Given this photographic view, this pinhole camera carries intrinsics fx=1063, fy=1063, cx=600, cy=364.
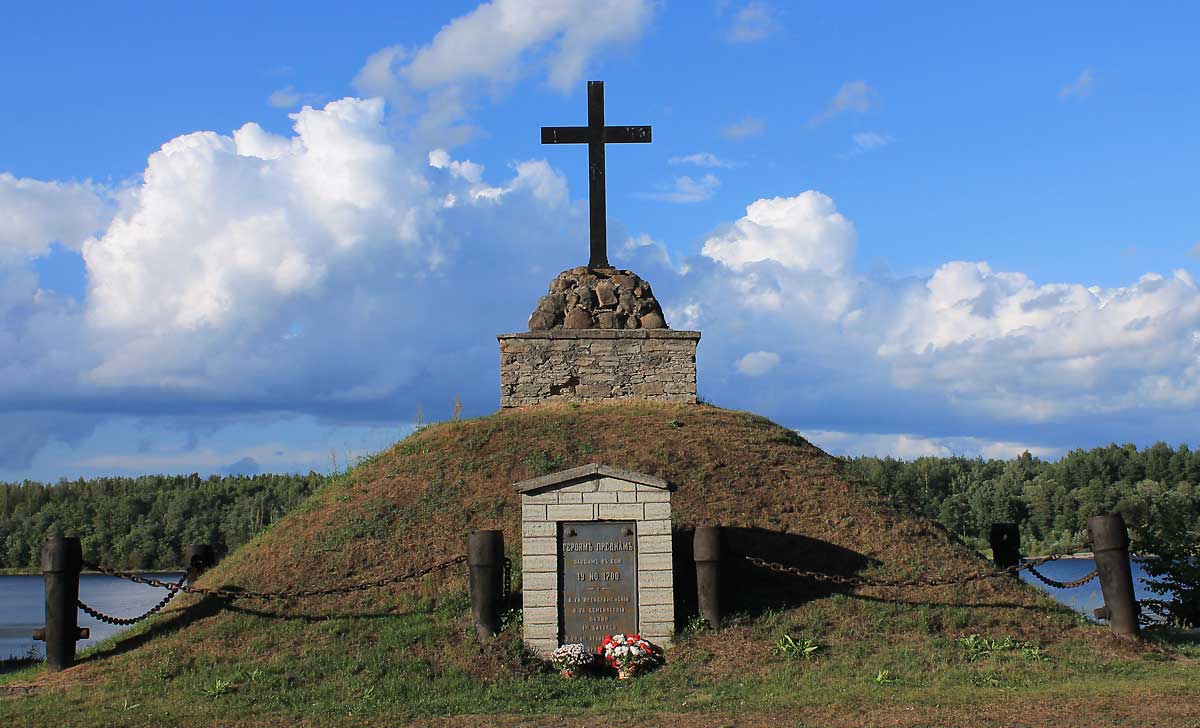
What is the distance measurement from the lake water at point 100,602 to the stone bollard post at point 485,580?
746 centimetres

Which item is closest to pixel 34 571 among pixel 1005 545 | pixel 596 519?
pixel 596 519

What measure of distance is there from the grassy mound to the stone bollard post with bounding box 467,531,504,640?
240 mm

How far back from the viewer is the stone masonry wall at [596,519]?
11.7 metres

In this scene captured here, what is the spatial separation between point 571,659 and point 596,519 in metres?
1.54

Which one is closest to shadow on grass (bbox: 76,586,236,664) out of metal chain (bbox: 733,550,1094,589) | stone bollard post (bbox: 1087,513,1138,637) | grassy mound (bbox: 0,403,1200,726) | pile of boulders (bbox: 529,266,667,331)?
grassy mound (bbox: 0,403,1200,726)

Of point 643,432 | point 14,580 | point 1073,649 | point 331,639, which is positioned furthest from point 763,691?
point 14,580

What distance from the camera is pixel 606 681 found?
1095 cm

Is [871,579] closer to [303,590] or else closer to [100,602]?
[303,590]

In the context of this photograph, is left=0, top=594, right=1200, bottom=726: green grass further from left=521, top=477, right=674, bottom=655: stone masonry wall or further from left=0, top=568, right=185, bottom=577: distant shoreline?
left=0, top=568, right=185, bottom=577: distant shoreline

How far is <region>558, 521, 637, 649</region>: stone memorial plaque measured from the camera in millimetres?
11766

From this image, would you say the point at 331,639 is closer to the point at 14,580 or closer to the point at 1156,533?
the point at 1156,533

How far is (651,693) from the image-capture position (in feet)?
34.1

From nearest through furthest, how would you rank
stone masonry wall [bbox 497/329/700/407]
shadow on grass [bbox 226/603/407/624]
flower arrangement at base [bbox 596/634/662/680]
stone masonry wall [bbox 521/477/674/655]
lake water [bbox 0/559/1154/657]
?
flower arrangement at base [bbox 596/634/662/680] → stone masonry wall [bbox 521/477/674/655] → shadow on grass [bbox 226/603/407/624] → lake water [bbox 0/559/1154/657] → stone masonry wall [bbox 497/329/700/407]

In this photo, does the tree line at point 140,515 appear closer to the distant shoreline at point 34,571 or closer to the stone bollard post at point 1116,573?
the distant shoreline at point 34,571
